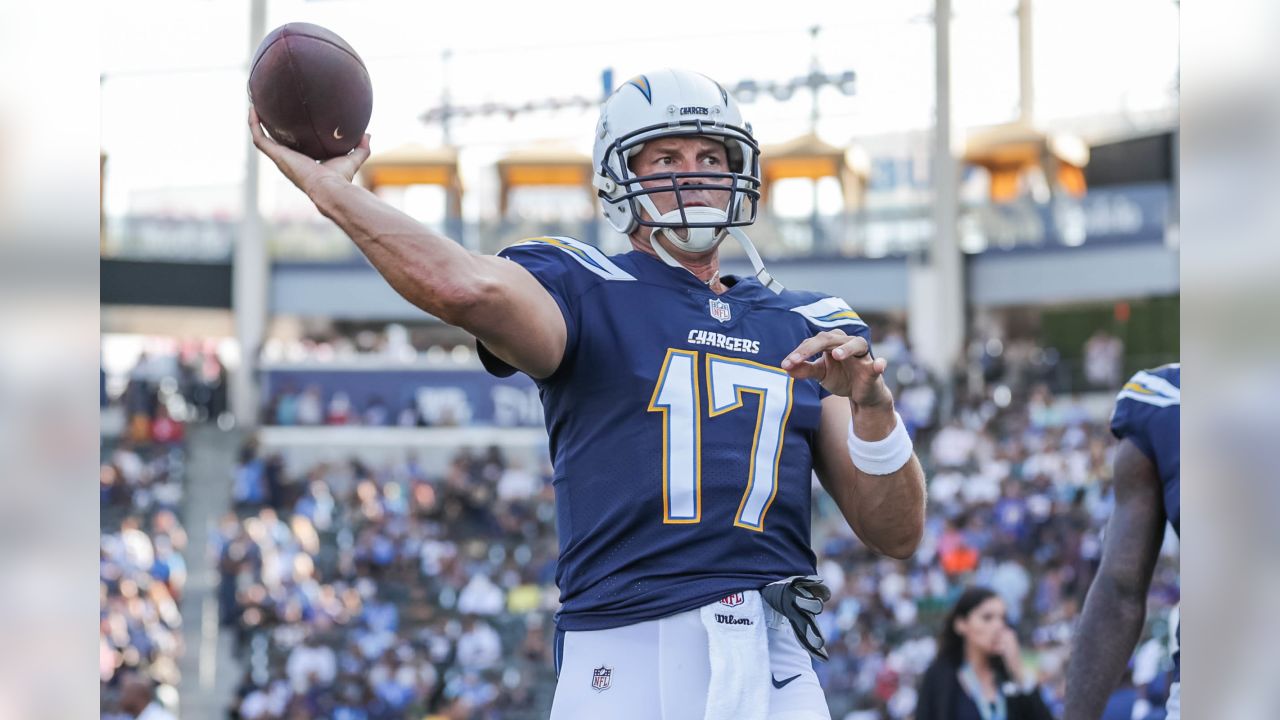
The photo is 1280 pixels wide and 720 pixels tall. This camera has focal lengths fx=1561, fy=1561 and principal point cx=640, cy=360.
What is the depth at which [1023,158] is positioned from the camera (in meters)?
32.4

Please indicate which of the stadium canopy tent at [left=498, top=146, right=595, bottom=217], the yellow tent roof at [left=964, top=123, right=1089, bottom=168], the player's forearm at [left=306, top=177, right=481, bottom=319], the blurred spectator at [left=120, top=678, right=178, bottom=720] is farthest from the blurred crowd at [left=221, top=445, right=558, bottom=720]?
the player's forearm at [left=306, top=177, right=481, bottom=319]

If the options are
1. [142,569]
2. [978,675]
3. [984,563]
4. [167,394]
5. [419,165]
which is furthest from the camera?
[419,165]

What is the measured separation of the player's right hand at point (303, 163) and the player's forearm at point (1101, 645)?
2580 mm

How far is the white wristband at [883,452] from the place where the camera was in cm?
Result: 344

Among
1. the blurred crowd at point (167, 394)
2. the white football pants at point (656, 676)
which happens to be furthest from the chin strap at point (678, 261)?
the blurred crowd at point (167, 394)

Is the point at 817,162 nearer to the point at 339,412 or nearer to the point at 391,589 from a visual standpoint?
the point at 339,412

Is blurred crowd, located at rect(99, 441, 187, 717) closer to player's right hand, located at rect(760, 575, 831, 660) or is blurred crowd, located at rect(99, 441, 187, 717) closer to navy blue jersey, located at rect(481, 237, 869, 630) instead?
navy blue jersey, located at rect(481, 237, 869, 630)

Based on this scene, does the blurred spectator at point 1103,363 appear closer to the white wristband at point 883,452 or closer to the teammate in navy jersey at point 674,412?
the teammate in navy jersey at point 674,412

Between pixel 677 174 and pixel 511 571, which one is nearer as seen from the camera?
pixel 677 174

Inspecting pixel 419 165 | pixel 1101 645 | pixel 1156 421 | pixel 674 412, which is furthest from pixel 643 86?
pixel 419 165

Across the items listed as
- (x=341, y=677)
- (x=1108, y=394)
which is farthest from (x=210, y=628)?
(x=1108, y=394)

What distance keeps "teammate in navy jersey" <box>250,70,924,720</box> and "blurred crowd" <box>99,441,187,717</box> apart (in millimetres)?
11406

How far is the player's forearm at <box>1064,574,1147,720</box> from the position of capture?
14.6 ft

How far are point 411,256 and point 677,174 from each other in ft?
2.50
